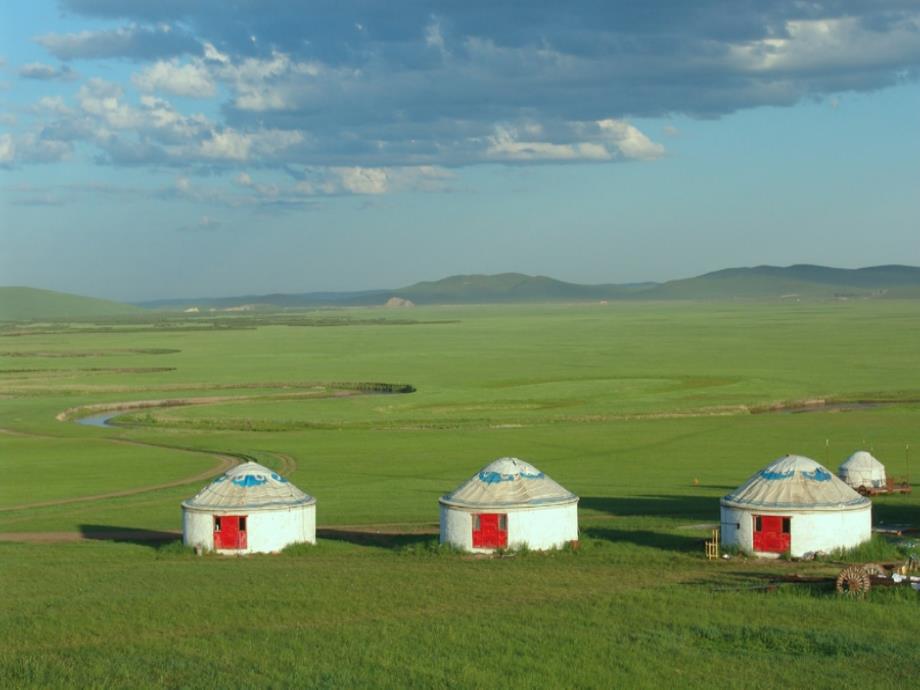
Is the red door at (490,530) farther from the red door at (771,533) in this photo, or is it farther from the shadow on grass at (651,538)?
the red door at (771,533)

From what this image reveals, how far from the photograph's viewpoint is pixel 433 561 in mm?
44531

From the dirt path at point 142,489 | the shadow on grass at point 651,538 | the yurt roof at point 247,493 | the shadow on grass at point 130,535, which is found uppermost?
the yurt roof at point 247,493

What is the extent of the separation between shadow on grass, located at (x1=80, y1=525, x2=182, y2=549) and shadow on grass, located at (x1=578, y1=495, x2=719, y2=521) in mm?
17112

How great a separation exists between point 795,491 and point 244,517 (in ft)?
61.6

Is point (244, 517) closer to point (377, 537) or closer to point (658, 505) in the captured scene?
point (377, 537)

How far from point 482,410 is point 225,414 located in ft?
64.7

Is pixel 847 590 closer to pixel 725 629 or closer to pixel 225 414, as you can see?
pixel 725 629

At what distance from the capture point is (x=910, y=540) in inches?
1797

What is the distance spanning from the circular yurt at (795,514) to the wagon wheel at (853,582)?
5451 millimetres

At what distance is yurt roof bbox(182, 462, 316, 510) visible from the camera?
46.6m

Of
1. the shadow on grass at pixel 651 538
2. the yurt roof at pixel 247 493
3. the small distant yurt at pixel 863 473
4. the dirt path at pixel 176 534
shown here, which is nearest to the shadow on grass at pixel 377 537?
the dirt path at pixel 176 534

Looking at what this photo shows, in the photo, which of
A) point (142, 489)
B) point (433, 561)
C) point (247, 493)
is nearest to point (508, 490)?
point (433, 561)

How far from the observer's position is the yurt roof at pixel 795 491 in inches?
1727

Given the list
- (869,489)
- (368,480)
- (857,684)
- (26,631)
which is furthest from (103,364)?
(857,684)
